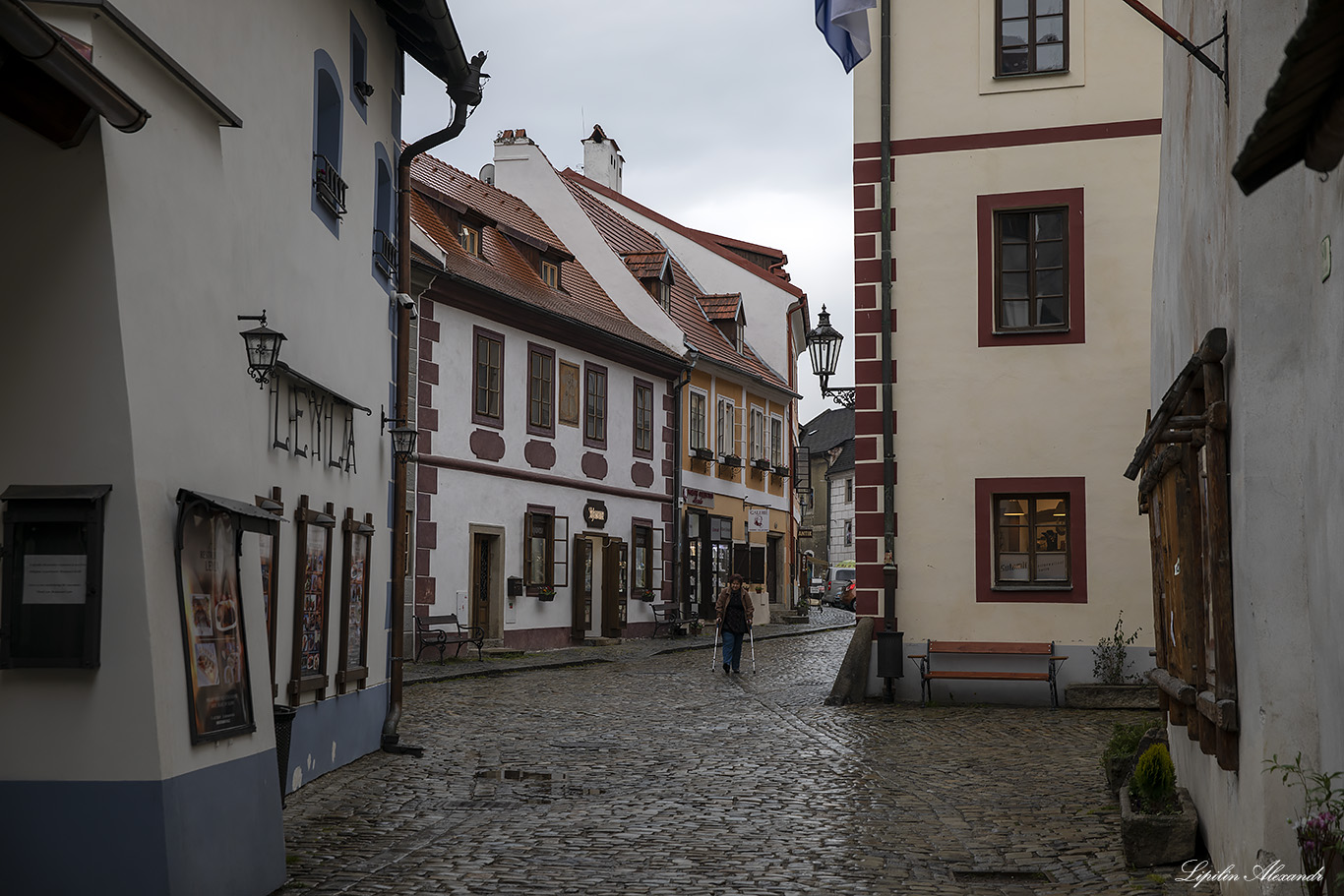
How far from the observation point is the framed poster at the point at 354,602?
11.9m

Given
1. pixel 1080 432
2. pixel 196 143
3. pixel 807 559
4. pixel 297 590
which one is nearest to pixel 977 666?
pixel 1080 432

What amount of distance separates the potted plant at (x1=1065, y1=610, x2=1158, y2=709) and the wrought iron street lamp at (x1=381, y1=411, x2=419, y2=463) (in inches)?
331

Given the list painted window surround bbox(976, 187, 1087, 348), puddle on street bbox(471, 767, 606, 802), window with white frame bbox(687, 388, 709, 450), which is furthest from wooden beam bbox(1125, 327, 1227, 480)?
window with white frame bbox(687, 388, 709, 450)

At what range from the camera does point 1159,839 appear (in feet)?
26.0

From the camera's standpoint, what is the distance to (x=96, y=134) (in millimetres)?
6324

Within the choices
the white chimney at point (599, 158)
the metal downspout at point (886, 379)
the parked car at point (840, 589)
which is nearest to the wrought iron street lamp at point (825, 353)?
the metal downspout at point (886, 379)

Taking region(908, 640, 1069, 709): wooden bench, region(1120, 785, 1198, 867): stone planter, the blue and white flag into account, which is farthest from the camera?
region(908, 640, 1069, 709): wooden bench

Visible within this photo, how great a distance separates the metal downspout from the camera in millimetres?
18172

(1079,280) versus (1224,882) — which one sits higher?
(1079,280)

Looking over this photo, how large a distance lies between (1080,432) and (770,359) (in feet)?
83.4

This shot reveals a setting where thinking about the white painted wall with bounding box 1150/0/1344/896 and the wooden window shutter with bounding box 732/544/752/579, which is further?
the wooden window shutter with bounding box 732/544/752/579

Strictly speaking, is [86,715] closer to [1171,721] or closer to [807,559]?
[1171,721]

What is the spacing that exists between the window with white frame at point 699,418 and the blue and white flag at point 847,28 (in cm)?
2215

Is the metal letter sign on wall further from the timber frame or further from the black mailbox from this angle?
the timber frame
